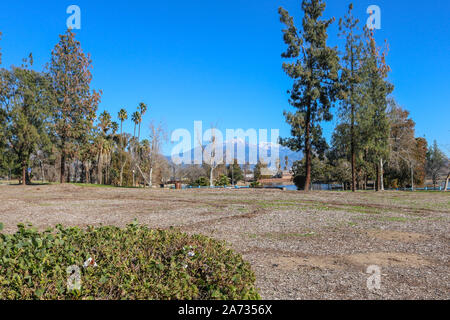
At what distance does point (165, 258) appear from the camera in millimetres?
3457

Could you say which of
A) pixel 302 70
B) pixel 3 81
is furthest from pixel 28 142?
pixel 302 70

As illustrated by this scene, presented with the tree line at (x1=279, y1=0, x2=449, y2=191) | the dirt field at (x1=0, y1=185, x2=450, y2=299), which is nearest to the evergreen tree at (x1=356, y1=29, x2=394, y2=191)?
the tree line at (x1=279, y1=0, x2=449, y2=191)

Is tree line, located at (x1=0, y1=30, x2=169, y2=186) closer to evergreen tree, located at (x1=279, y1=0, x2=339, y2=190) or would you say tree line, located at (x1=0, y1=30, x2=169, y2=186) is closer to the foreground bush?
evergreen tree, located at (x1=279, y1=0, x2=339, y2=190)

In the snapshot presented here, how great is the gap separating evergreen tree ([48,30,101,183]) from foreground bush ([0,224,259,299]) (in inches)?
1369

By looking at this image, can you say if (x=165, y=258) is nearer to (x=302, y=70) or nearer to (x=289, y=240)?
(x=289, y=240)

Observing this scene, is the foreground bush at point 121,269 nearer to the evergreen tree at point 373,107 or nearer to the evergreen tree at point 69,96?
the evergreen tree at point 373,107

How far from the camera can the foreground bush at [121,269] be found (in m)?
2.51

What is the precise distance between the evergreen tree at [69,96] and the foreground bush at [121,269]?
34.8 meters

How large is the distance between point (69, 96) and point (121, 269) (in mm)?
37571

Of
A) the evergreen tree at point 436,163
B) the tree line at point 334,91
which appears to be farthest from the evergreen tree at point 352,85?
the evergreen tree at point 436,163

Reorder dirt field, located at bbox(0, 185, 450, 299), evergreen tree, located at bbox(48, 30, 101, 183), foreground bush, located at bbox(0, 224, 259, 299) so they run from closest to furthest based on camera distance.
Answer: foreground bush, located at bbox(0, 224, 259, 299) < dirt field, located at bbox(0, 185, 450, 299) < evergreen tree, located at bbox(48, 30, 101, 183)

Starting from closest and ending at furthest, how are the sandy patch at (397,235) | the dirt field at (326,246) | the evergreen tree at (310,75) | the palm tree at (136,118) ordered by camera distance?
the dirt field at (326,246) < the sandy patch at (397,235) < the evergreen tree at (310,75) < the palm tree at (136,118)

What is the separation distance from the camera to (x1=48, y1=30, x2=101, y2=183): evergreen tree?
114ft
